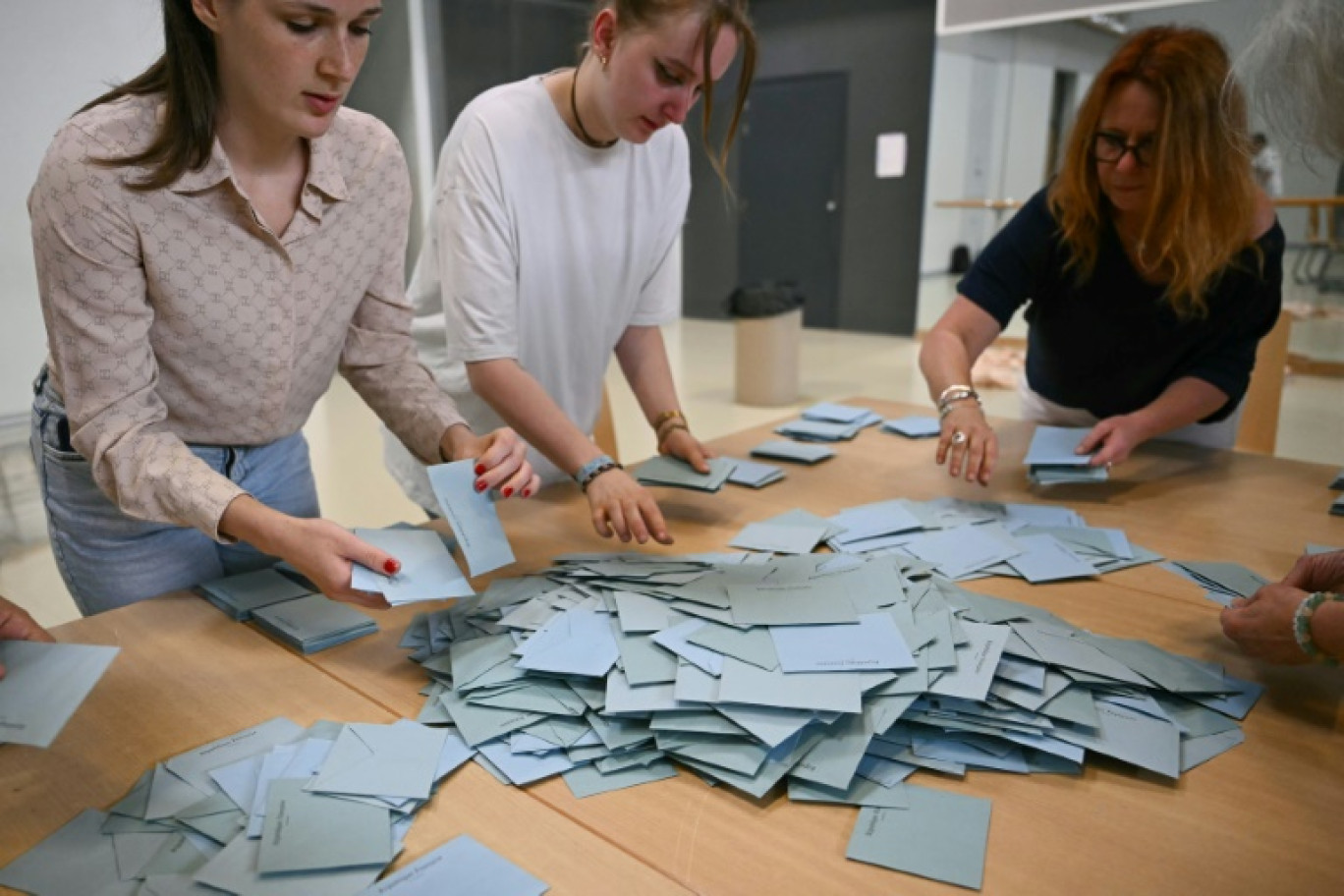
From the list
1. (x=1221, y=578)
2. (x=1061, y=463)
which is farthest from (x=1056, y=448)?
(x=1221, y=578)

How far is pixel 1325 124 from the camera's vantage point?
915 millimetres

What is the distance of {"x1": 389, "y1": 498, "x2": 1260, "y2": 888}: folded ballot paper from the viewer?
82 cm

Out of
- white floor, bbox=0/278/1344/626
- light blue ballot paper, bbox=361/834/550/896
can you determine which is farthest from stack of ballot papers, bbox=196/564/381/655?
white floor, bbox=0/278/1344/626

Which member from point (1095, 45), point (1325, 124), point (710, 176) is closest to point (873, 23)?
point (710, 176)

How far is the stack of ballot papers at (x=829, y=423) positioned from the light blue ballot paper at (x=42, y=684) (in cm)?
137

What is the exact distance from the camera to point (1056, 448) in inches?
64.4

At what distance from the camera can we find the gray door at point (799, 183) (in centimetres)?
718

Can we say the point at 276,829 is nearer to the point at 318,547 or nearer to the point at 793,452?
the point at 318,547

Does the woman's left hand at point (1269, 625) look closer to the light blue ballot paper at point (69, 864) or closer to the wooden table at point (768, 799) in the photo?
the wooden table at point (768, 799)

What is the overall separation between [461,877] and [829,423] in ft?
4.70

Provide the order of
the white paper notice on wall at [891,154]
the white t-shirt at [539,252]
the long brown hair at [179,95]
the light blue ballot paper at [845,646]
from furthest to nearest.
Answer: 1. the white paper notice on wall at [891,154]
2. the white t-shirt at [539,252]
3. the long brown hair at [179,95]
4. the light blue ballot paper at [845,646]

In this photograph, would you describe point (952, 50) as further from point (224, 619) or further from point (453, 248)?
point (224, 619)

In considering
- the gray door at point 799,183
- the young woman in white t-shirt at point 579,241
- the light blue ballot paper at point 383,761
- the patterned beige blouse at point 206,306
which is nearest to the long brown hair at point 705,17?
the young woman in white t-shirt at point 579,241

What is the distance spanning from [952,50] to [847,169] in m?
1.18
